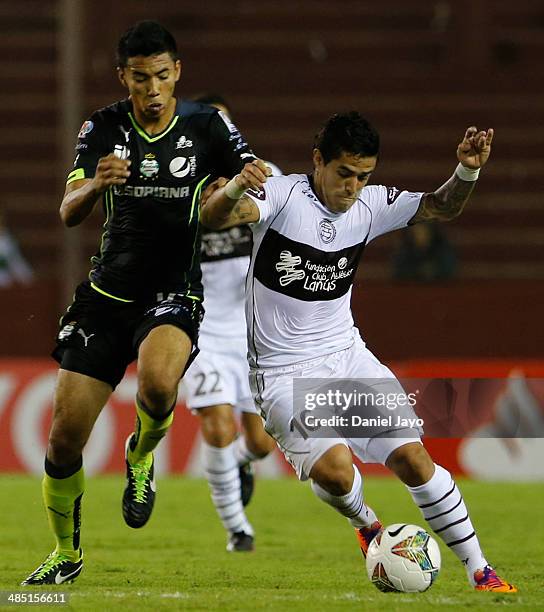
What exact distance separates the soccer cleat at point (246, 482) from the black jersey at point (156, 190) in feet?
9.57

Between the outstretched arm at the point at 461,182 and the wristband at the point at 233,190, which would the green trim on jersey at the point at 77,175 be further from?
the outstretched arm at the point at 461,182

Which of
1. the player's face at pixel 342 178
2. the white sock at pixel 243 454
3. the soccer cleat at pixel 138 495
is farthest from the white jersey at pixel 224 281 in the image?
the player's face at pixel 342 178

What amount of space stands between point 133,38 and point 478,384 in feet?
24.1

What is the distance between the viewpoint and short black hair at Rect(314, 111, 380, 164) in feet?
20.5

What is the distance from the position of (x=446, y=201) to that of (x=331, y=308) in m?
0.75

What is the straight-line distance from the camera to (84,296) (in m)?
6.64

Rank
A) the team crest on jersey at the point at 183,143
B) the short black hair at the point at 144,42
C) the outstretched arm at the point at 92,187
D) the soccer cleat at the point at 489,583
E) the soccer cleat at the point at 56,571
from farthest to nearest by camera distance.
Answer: the team crest on jersey at the point at 183,143, the soccer cleat at the point at 56,571, the short black hair at the point at 144,42, the soccer cleat at the point at 489,583, the outstretched arm at the point at 92,187

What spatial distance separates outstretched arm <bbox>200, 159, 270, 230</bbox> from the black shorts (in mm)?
485

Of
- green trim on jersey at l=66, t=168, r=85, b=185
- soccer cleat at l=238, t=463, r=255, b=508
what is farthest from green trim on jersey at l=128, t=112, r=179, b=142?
soccer cleat at l=238, t=463, r=255, b=508

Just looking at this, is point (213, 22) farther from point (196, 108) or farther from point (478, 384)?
point (196, 108)

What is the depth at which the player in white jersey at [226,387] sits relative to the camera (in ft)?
28.4

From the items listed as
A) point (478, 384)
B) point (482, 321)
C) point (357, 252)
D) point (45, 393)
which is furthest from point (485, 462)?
point (357, 252)

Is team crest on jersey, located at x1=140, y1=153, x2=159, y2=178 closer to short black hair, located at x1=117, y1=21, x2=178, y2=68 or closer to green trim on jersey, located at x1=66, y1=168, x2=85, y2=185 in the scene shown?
green trim on jersey, located at x1=66, y1=168, x2=85, y2=185

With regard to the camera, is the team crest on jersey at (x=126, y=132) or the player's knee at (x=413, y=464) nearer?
the player's knee at (x=413, y=464)
